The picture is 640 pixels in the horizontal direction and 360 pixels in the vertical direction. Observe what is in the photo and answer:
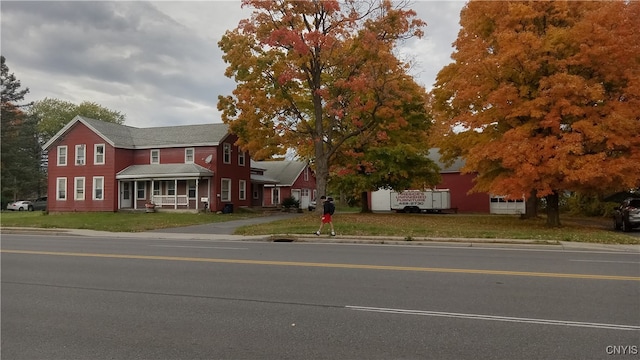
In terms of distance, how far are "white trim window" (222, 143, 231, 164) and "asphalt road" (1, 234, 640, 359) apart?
86.7 ft

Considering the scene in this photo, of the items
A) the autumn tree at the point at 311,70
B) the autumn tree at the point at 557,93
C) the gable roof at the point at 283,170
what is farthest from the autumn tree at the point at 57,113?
the autumn tree at the point at 557,93

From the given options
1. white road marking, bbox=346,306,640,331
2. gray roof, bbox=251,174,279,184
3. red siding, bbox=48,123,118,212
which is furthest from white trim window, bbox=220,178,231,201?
white road marking, bbox=346,306,640,331

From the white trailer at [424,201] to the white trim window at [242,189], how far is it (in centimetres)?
1372

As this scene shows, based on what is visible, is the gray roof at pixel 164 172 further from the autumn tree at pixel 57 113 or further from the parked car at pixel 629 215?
the autumn tree at pixel 57 113

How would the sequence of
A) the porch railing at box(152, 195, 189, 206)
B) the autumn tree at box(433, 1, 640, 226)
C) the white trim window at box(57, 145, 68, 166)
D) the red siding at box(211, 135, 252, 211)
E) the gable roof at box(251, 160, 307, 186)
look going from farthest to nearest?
the gable roof at box(251, 160, 307, 186)
the white trim window at box(57, 145, 68, 166)
the red siding at box(211, 135, 252, 211)
the porch railing at box(152, 195, 189, 206)
the autumn tree at box(433, 1, 640, 226)

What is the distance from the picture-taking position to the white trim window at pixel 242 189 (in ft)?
132

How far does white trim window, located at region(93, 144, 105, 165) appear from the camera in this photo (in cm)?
3812

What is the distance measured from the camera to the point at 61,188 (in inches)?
1556

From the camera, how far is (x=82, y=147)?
128ft

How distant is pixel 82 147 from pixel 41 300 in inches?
1392

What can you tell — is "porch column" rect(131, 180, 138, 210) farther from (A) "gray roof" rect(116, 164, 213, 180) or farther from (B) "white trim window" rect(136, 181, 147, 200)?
(A) "gray roof" rect(116, 164, 213, 180)

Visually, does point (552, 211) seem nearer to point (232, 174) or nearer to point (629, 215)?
point (629, 215)

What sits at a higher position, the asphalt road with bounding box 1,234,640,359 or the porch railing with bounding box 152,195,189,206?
the porch railing with bounding box 152,195,189,206

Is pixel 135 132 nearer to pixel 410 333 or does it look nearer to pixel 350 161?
pixel 350 161
